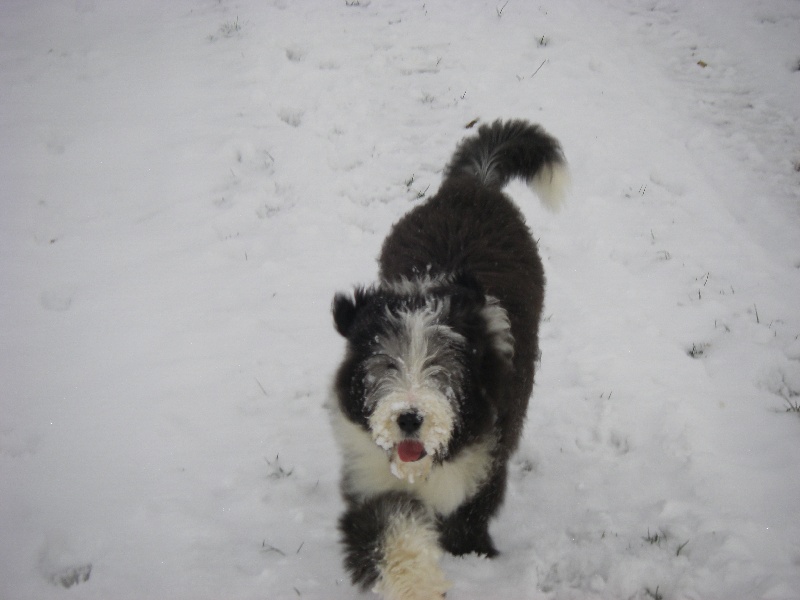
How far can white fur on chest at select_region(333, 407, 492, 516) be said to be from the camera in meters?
2.40

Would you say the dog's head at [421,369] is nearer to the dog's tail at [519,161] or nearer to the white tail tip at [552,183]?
the dog's tail at [519,161]

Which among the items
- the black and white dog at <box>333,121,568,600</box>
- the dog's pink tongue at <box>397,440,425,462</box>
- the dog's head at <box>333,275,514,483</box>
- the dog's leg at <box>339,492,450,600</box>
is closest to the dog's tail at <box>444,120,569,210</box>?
the black and white dog at <box>333,121,568,600</box>

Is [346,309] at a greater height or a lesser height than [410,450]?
greater

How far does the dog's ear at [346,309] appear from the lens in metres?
2.44

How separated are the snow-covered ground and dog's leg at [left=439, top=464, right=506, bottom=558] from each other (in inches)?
3.2

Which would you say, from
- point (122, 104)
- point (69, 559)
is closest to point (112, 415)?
point (69, 559)

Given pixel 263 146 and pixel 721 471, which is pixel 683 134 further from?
pixel 263 146

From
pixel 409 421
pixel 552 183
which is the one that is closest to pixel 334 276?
pixel 552 183

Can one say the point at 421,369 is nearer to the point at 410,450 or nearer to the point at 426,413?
the point at 426,413

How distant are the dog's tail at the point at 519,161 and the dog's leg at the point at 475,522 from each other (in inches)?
86.2

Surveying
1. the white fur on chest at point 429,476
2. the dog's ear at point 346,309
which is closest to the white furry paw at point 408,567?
the white fur on chest at point 429,476

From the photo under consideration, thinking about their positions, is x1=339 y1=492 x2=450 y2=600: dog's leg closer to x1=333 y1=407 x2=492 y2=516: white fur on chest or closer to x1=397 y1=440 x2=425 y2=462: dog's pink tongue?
x1=333 y1=407 x2=492 y2=516: white fur on chest

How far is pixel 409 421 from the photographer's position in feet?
6.93

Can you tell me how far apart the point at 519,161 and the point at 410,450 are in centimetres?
262
